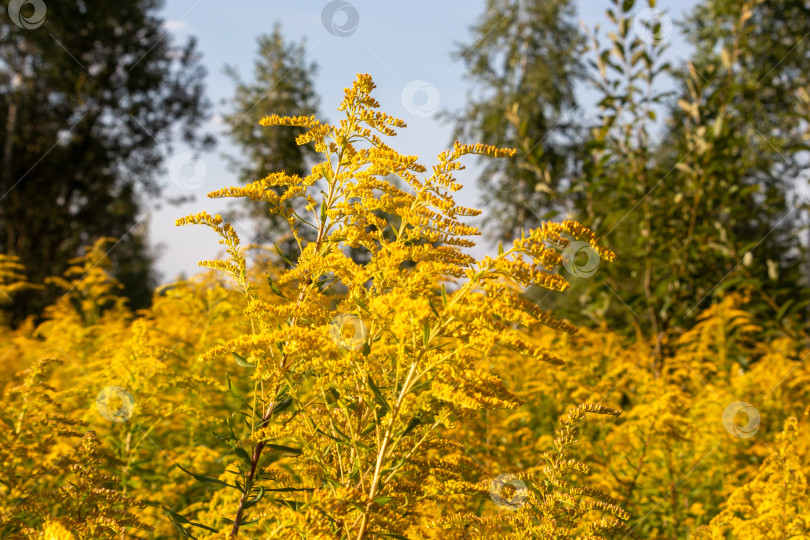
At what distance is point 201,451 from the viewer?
3.11 meters

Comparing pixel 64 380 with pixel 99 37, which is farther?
pixel 99 37

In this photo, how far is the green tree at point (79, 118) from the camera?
15762 millimetres

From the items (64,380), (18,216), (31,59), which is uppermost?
(31,59)

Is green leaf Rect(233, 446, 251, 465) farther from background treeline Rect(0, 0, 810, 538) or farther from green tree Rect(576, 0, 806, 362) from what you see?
green tree Rect(576, 0, 806, 362)

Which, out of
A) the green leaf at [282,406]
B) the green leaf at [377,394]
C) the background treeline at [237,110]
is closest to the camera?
the green leaf at [377,394]

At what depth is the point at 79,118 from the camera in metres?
17.3

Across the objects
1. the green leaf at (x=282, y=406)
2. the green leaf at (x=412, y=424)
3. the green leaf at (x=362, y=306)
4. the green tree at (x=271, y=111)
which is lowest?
the green leaf at (x=282, y=406)

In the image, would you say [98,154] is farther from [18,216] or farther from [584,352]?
[584,352]

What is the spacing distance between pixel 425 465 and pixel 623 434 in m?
2.27

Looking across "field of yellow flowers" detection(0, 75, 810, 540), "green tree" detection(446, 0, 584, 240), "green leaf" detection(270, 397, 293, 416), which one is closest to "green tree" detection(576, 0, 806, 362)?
"field of yellow flowers" detection(0, 75, 810, 540)

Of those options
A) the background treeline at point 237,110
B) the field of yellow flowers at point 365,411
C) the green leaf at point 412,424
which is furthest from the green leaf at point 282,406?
the background treeline at point 237,110

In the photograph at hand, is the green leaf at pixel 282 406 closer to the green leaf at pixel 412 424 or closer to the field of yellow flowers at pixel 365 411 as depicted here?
the field of yellow flowers at pixel 365 411

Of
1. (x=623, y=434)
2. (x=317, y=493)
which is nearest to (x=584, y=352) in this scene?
(x=623, y=434)

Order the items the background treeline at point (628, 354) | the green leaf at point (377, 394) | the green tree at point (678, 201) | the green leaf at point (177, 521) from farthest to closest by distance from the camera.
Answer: the green tree at point (678, 201) < the background treeline at point (628, 354) < the green leaf at point (177, 521) < the green leaf at point (377, 394)
